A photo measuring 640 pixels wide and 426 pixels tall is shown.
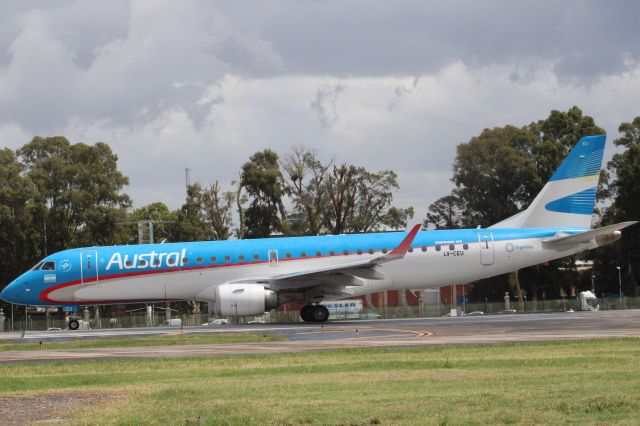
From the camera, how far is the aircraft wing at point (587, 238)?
40287mm

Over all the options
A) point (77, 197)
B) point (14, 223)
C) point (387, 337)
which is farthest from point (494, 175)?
point (387, 337)

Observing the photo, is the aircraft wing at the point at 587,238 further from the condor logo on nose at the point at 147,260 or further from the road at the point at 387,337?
the condor logo on nose at the point at 147,260

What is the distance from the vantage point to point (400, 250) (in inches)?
1474

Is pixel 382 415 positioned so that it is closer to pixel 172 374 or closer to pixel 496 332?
pixel 172 374

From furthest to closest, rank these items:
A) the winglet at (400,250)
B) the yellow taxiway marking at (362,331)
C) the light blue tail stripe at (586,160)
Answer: the light blue tail stripe at (586,160) < the winglet at (400,250) < the yellow taxiway marking at (362,331)

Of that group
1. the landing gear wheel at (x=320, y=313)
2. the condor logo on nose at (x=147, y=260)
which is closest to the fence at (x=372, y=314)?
the landing gear wheel at (x=320, y=313)

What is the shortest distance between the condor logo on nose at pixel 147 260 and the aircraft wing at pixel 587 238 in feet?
48.8

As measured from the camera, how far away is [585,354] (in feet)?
65.0

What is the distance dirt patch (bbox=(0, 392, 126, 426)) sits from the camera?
1276 cm

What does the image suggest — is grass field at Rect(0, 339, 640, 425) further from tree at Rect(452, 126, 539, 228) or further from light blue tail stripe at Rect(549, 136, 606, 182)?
tree at Rect(452, 126, 539, 228)

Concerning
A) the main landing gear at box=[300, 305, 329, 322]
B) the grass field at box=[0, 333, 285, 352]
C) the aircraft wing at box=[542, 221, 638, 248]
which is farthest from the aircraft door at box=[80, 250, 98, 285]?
the aircraft wing at box=[542, 221, 638, 248]

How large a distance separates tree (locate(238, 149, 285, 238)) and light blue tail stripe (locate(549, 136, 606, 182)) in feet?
128

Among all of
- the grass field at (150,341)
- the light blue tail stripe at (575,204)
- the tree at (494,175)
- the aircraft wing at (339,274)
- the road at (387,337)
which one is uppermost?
the tree at (494,175)

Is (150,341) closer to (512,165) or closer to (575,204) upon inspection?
(575,204)
